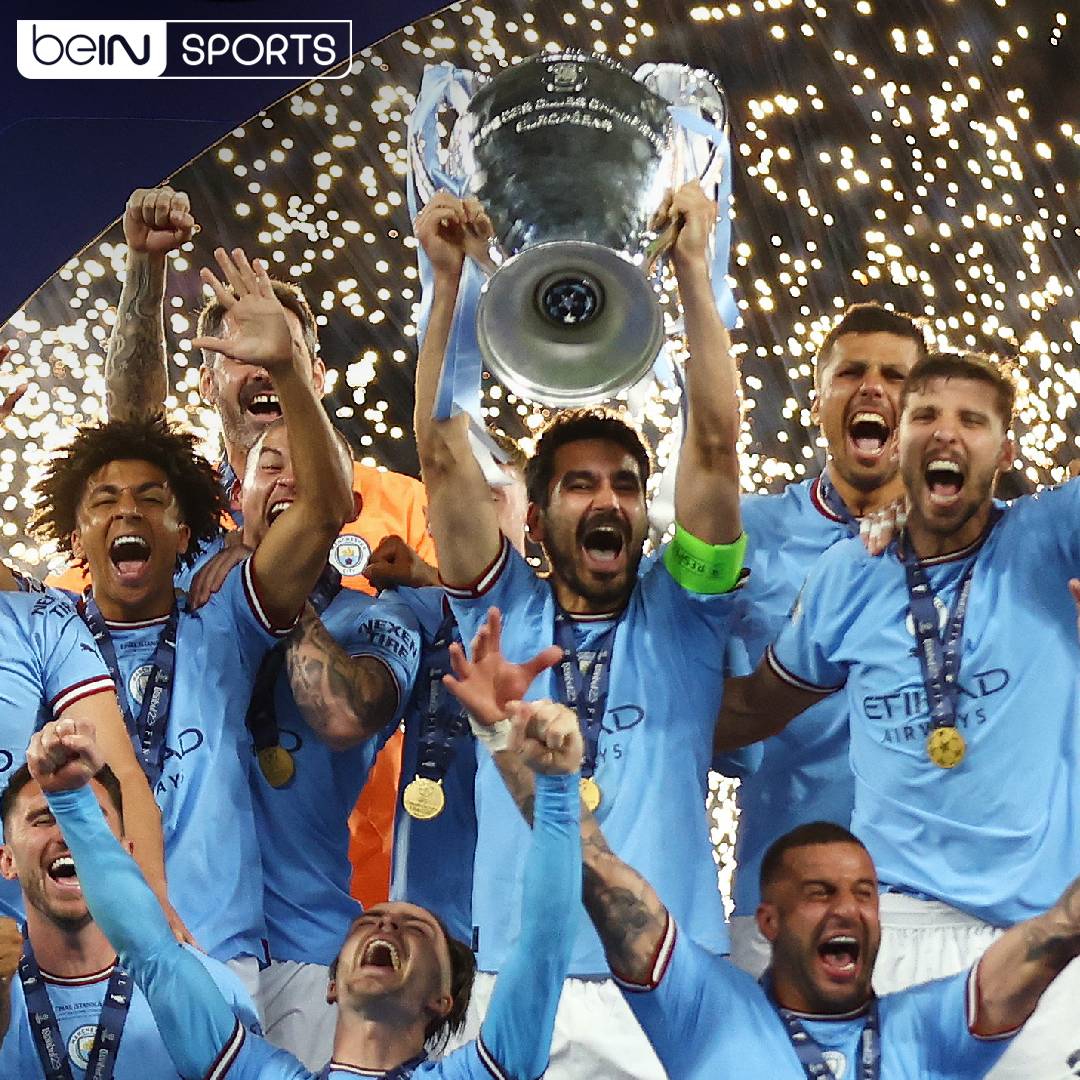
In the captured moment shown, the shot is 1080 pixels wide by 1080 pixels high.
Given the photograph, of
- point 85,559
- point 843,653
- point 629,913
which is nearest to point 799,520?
point 843,653

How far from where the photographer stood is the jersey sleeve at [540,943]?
3.35 metres

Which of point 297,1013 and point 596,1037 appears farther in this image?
point 297,1013

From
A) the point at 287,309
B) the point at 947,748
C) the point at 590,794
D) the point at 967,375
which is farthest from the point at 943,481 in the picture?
the point at 287,309

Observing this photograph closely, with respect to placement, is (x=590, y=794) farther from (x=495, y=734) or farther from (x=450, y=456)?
(x=450, y=456)

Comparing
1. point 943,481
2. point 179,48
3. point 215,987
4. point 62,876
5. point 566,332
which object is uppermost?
point 179,48

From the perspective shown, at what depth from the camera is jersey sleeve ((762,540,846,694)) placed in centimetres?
386

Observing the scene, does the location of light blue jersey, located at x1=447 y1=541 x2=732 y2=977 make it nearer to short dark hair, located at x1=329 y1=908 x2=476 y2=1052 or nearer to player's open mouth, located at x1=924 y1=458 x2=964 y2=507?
short dark hair, located at x1=329 y1=908 x2=476 y2=1052

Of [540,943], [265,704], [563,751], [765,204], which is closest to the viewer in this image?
[563,751]

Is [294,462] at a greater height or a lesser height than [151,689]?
greater

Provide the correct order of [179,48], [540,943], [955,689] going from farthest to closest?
[179,48]
[955,689]
[540,943]

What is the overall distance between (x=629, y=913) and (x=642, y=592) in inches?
22.9

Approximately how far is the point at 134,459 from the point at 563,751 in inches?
45.0

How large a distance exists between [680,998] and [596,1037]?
20cm

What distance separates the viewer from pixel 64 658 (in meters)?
3.82
